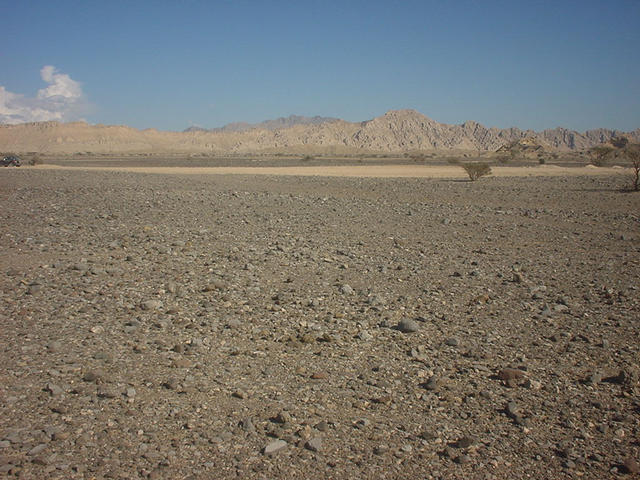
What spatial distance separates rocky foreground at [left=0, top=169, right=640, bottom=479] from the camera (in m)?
3.97

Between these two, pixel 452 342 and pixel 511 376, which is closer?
pixel 511 376

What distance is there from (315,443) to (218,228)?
33.0 feet

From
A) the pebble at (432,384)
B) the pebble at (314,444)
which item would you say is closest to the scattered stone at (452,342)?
the pebble at (432,384)

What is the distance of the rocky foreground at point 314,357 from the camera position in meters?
3.97

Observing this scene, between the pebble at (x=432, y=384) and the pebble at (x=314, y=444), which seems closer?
the pebble at (x=314, y=444)

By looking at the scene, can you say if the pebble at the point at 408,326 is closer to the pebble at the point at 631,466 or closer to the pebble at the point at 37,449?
the pebble at the point at 631,466

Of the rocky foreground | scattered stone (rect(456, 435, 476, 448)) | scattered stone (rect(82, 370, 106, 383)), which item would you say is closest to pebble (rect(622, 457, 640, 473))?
the rocky foreground

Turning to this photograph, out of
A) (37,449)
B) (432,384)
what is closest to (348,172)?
(432,384)

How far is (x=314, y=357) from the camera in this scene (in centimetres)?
573

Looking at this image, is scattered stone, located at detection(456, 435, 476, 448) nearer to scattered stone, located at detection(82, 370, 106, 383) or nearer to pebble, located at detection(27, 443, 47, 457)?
pebble, located at detection(27, 443, 47, 457)

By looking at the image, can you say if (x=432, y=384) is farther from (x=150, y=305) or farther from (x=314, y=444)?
(x=150, y=305)

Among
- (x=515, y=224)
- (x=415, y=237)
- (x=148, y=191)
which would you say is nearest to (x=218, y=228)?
(x=415, y=237)

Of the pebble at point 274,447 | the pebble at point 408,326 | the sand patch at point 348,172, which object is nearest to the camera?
the pebble at point 274,447

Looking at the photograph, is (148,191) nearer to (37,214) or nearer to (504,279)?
Answer: (37,214)
